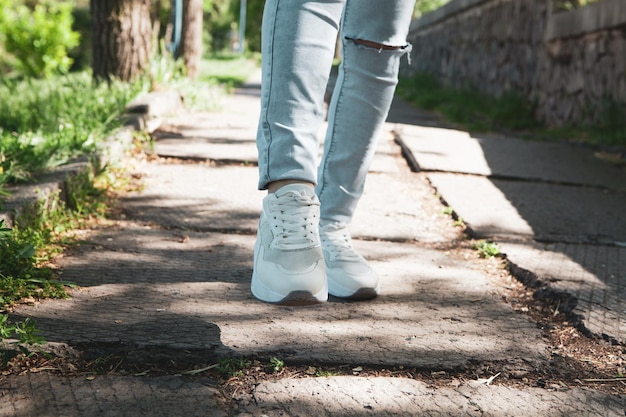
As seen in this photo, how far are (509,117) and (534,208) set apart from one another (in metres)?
3.62

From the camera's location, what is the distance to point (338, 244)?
1.85 meters

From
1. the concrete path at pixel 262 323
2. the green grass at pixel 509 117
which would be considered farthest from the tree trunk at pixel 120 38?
the green grass at pixel 509 117

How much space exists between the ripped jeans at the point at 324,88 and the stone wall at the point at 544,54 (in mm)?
3573

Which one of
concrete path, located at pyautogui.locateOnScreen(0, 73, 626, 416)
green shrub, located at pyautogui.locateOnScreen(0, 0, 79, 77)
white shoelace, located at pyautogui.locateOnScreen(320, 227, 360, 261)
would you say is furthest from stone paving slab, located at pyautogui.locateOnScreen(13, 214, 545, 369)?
green shrub, located at pyautogui.locateOnScreen(0, 0, 79, 77)

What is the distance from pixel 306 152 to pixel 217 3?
2955cm

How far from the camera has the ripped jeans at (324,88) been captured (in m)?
1.54

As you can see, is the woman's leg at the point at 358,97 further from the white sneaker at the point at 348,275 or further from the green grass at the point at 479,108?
the green grass at the point at 479,108

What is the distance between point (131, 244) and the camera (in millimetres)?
2145

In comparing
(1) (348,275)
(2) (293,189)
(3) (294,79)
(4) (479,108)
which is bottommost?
(4) (479,108)

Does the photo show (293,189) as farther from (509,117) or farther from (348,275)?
(509,117)

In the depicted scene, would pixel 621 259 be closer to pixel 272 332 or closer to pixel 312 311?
pixel 312 311

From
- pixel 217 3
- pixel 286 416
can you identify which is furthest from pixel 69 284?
pixel 217 3

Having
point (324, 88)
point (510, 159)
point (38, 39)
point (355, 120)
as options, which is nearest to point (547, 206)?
point (510, 159)

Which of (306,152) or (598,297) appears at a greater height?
(306,152)
